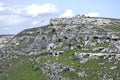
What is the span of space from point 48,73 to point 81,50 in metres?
23.7

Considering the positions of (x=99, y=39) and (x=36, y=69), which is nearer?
(x=36, y=69)

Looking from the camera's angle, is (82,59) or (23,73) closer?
(82,59)

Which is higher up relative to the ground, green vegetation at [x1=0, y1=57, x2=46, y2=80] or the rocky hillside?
the rocky hillside

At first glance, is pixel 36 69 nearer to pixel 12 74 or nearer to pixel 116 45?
→ pixel 12 74

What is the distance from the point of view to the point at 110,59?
455 ft

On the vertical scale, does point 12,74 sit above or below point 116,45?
below

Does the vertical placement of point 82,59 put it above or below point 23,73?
above

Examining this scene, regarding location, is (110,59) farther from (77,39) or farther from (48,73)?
(77,39)

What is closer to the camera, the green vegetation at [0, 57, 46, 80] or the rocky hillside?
the rocky hillside

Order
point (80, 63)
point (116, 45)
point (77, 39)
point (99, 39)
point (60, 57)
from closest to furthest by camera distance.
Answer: point (80, 63), point (116, 45), point (60, 57), point (99, 39), point (77, 39)

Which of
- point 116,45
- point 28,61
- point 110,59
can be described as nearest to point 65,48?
point 28,61

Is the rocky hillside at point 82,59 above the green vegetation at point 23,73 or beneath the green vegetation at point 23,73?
above

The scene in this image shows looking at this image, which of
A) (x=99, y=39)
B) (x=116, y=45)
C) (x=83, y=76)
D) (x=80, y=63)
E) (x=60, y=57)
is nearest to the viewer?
(x=83, y=76)

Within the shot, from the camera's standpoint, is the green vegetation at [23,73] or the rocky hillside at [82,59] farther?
the green vegetation at [23,73]
